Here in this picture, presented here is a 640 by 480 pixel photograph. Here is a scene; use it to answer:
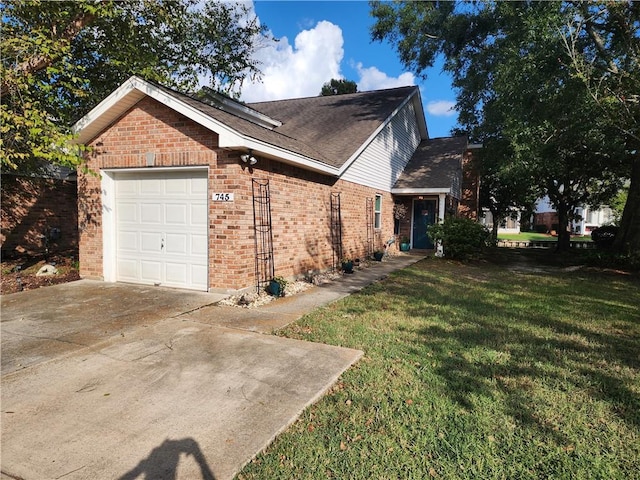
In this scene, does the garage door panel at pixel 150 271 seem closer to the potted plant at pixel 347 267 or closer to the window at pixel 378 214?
the potted plant at pixel 347 267

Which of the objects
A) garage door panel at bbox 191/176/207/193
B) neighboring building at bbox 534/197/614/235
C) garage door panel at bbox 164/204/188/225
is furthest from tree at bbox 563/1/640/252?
neighboring building at bbox 534/197/614/235

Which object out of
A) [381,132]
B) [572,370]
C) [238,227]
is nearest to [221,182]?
[238,227]

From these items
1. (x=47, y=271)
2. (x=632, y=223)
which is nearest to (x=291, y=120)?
(x=47, y=271)

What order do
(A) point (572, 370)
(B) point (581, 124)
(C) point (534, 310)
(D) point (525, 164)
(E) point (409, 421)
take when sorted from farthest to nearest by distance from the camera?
(D) point (525, 164) → (B) point (581, 124) → (C) point (534, 310) → (A) point (572, 370) → (E) point (409, 421)

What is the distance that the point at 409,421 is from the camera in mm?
3086

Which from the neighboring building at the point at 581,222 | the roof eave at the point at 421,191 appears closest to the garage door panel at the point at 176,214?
the roof eave at the point at 421,191

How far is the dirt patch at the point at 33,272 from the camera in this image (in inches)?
323

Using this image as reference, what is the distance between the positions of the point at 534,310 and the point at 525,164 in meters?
7.03

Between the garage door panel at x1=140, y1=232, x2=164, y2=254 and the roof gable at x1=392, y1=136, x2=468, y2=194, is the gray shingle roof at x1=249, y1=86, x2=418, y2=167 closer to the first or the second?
the roof gable at x1=392, y1=136, x2=468, y2=194

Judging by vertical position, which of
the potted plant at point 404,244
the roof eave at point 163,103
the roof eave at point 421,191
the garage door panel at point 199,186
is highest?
the roof eave at point 163,103

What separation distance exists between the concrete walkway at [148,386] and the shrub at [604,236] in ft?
69.1

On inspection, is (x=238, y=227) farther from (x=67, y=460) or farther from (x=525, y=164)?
Answer: (x=525, y=164)

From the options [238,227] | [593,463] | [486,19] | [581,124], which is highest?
[486,19]

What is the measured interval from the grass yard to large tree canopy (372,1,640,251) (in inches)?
247
